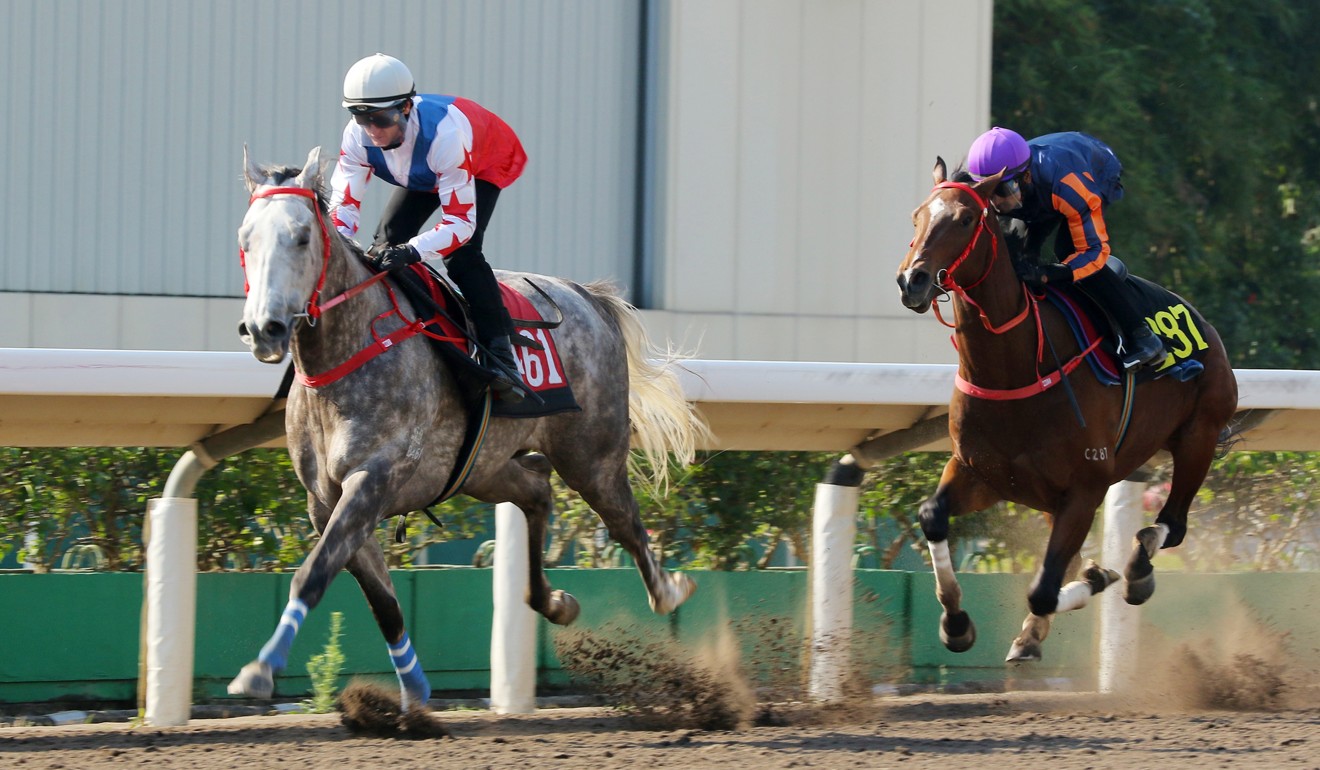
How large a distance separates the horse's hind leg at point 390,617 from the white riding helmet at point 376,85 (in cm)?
141

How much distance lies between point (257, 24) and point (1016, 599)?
5.88 meters

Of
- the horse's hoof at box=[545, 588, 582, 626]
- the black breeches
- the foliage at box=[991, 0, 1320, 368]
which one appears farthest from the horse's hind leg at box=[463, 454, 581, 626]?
the foliage at box=[991, 0, 1320, 368]

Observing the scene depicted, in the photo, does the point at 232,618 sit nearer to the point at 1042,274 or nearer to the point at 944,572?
the point at 944,572

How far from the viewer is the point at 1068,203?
5910mm

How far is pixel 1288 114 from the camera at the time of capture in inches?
645

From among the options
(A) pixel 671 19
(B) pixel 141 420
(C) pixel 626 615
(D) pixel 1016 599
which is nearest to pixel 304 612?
(B) pixel 141 420

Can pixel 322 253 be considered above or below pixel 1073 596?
above

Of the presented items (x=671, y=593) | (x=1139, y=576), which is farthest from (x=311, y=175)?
(x=1139, y=576)

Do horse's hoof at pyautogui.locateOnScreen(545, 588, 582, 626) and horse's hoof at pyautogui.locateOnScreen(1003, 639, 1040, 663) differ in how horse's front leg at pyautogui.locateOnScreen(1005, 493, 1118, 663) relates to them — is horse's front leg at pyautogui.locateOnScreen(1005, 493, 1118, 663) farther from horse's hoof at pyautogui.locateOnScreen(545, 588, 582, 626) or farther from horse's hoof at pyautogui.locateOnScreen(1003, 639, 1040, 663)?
horse's hoof at pyautogui.locateOnScreen(545, 588, 582, 626)

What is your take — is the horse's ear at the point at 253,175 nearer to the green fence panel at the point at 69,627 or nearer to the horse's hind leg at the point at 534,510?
the horse's hind leg at the point at 534,510

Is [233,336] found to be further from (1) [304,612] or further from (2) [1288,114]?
(2) [1288,114]

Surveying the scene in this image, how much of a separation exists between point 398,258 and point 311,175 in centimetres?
40

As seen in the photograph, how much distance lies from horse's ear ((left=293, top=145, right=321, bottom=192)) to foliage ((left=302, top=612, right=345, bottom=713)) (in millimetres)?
1897

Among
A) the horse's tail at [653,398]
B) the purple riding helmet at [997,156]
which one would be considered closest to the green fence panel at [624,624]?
the horse's tail at [653,398]
